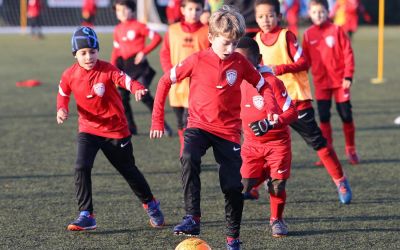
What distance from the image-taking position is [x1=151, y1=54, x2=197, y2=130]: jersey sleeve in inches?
242

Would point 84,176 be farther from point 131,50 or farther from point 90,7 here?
point 90,7

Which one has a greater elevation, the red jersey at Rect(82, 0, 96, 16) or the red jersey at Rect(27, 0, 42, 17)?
the red jersey at Rect(27, 0, 42, 17)

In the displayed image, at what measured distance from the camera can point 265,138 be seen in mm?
6973

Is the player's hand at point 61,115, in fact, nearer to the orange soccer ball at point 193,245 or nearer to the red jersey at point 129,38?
the orange soccer ball at point 193,245

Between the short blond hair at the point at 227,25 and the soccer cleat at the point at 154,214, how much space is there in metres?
1.64

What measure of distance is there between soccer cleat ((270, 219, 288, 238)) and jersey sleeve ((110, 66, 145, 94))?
145 cm

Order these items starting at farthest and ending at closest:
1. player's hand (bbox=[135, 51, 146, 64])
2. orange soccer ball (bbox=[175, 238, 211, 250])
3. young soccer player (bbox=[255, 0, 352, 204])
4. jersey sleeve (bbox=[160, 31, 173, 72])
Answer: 1. player's hand (bbox=[135, 51, 146, 64])
2. jersey sleeve (bbox=[160, 31, 173, 72])
3. young soccer player (bbox=[255, 0, 352, 204])
4. orange soccer ball (bbox=[175, 238, 211, 250])

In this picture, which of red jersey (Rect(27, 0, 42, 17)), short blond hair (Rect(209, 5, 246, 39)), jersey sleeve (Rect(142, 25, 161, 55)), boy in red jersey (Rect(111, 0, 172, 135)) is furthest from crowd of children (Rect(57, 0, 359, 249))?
red jersey (Rect(27, 0, 42, 17))

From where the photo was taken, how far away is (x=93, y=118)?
7.00m

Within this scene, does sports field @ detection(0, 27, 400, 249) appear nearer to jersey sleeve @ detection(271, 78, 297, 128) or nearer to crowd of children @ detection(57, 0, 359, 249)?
crowd of children @ detection(57, 0, 359, 249)

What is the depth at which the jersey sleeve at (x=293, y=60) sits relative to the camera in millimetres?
7793

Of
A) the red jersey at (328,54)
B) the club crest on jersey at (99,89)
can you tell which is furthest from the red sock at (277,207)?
the red jersey at (328,54)

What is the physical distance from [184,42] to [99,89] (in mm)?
3054

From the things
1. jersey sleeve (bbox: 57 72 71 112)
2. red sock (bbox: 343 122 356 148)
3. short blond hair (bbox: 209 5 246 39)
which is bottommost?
red sock (bbox: 343 122 356 148)
